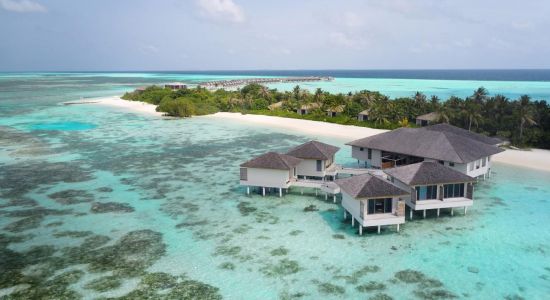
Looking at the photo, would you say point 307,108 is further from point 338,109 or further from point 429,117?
point 429,117

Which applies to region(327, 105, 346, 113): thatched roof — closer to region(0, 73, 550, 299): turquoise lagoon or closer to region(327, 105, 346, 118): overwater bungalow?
region(327, 105, 346, 118): overwater bungalow

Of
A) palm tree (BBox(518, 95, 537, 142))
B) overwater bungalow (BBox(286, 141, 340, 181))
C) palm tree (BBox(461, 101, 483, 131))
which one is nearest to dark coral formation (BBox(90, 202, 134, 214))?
overwater bungalow (BBox(286, 141, 340, 181))

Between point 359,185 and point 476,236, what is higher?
point 359,185

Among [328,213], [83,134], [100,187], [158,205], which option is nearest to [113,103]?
[83,134]

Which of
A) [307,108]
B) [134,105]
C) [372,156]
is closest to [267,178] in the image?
[372,156]

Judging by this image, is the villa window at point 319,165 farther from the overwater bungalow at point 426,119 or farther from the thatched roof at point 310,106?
the thatched roof at point 310,106

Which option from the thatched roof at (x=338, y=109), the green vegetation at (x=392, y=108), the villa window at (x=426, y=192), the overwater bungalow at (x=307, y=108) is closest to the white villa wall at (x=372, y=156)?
the villa window at (x=426, y=192)

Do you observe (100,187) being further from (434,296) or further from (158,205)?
(434,296)

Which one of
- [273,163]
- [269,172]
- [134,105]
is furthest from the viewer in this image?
[134,105]
